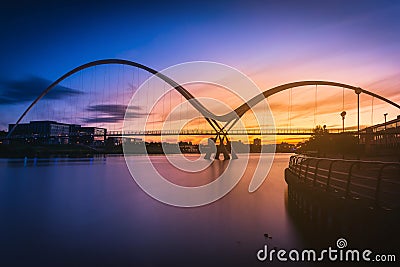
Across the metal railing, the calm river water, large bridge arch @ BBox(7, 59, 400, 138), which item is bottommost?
the calm river water

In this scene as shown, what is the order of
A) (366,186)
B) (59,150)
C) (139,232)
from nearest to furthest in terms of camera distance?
(366,186)
(139,232)
(59,150)

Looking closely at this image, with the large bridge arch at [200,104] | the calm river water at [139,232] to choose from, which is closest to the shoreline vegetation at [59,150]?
the large bridge arch at [200,104]

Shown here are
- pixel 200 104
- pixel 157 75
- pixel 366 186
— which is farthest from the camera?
pixel 200 104

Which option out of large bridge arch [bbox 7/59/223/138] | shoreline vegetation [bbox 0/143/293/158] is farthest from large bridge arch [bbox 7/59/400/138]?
shoreline vegetation [bbox 0/143/293/158]

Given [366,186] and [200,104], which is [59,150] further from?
[366,186]

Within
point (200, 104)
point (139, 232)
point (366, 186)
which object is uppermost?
point (200, 104)

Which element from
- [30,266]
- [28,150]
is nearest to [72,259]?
[30,266]

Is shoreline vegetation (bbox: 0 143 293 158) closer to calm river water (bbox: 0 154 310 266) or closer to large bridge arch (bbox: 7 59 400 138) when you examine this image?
large bridge arch (bbox: 7 59 400 138)

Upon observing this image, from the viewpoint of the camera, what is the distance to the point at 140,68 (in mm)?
49562

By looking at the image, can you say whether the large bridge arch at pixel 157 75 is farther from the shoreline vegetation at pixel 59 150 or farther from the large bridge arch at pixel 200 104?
the shoreline vegetation at pixel 59 150

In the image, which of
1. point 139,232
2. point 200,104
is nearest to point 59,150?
point 200,104

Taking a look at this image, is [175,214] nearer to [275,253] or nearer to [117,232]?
[117,232]

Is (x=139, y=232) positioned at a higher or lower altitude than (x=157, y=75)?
lower

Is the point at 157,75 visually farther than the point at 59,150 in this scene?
No
